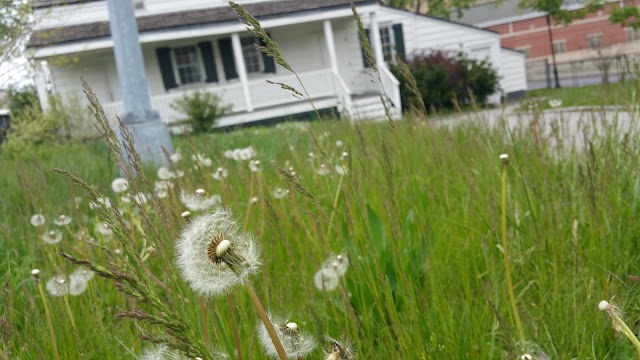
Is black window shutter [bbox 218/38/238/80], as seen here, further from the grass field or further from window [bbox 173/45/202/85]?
the grass field

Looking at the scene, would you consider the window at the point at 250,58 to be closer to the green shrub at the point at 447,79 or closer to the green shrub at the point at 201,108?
the green shrub at the point at 201,108

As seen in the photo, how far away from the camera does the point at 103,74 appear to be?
23594mm

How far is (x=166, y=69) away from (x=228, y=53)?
255 cm

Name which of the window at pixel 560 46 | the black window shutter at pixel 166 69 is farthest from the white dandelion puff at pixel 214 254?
the window at pixel 560 46

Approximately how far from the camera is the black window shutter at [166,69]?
23766 millimetres

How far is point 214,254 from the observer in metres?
0.90

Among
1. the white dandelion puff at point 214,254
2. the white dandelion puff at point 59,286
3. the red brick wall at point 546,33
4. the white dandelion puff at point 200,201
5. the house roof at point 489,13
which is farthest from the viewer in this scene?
the house roof at point 489,13

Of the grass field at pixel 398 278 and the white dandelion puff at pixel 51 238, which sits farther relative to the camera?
the white dandelion puff at pixel 51 238

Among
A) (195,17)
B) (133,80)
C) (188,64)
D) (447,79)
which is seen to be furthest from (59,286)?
(188,64)

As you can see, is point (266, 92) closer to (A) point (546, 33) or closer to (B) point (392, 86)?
(B) point (392, 86)

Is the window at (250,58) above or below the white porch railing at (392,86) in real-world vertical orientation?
above

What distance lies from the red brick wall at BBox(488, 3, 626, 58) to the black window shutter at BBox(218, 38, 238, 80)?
35.4 meters

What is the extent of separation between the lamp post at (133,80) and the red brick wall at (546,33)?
50326 mm

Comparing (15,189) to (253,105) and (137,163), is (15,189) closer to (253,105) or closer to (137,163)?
(137,163)
